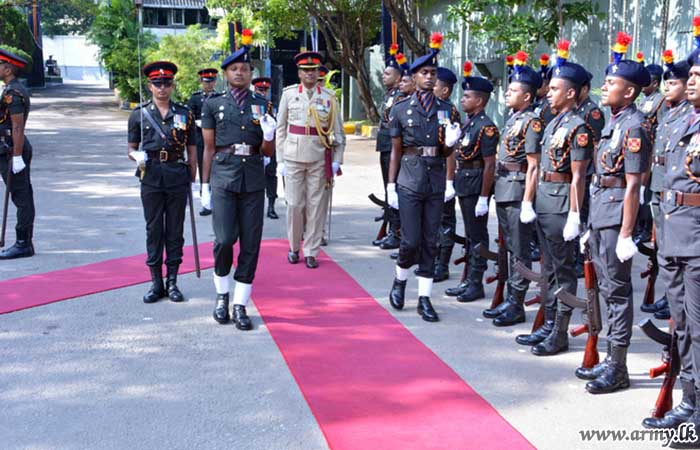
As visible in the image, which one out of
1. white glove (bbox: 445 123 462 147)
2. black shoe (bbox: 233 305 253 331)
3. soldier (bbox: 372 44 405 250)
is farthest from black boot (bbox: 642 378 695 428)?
soldier (bbox: 372 44 405 250)

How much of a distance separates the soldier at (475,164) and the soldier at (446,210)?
106mm

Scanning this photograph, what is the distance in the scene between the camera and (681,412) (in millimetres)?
4215

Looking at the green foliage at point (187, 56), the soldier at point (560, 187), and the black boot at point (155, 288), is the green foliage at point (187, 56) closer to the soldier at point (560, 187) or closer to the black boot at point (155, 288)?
the black boot at point (155, 288)

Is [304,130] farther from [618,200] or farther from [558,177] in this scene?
[618,200]

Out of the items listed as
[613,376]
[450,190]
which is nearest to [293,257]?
[450,190]

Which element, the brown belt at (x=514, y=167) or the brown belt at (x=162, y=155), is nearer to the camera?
the brown belt at (x=514, y=167)

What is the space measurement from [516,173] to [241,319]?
7.95 feet

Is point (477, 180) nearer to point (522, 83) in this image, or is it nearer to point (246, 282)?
point (522, 83)

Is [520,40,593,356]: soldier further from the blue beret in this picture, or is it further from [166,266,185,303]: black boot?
[166,266,185,303]: black boot

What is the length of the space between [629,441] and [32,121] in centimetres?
2611

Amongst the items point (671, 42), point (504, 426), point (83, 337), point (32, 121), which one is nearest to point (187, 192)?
point (83, 337)

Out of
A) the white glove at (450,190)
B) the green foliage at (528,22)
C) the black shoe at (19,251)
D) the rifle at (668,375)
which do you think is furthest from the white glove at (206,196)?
the green foliage at (528,22)

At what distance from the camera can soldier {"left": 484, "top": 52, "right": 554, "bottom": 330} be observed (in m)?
5.89

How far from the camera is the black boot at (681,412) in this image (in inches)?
165
